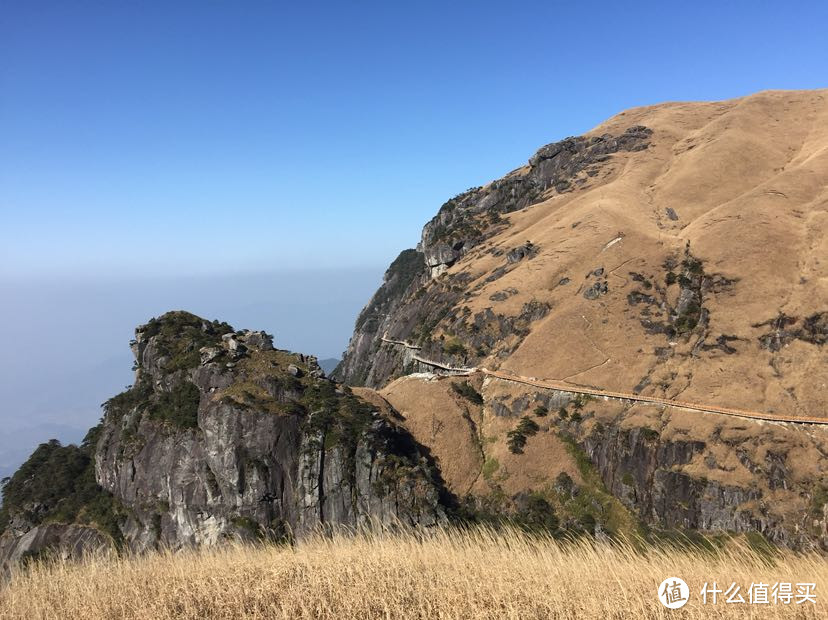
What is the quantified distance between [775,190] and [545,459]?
8294cm

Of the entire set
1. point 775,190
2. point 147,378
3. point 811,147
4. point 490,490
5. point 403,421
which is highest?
point 811,147

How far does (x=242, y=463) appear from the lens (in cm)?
7150

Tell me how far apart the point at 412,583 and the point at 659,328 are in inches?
3482

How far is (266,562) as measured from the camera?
12.8 meters

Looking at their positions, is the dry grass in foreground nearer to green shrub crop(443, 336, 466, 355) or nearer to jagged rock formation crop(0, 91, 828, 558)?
jagged rock formation crop(0, 91, 828, 558)

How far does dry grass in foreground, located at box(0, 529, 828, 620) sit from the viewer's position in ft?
31.7

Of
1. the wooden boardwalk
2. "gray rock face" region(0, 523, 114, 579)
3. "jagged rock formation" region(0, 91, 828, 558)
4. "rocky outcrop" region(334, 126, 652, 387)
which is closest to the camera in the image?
the wooden boardwalk

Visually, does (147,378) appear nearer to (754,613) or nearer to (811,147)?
(754,613)

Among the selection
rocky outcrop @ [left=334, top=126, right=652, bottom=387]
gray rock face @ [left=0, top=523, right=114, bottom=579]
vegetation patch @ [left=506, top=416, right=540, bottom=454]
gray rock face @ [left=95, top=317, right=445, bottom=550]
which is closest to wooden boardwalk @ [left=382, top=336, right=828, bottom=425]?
rocky outcrop @ [left=334, top=126, right=652, bottom=387]

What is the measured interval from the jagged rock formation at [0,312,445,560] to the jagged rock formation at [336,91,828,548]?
446 inches

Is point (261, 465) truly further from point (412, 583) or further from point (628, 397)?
point (412, 583)

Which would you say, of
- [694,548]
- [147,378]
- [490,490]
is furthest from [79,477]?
[694,548]

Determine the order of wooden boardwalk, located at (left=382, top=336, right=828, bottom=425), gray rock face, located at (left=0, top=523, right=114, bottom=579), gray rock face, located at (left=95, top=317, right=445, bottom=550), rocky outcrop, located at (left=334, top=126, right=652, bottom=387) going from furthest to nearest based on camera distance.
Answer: rocky outcrop, located at (left=334, top=126, right=652, bottom=387) → gray rock face, located at (left=0, top=523, right=114, bottom=579) → gray rock face, located at (left=95, top=317, right=445, bottom=550) → wooden boardwalk, located at (left=382, top=336, right=828, bottom=425)

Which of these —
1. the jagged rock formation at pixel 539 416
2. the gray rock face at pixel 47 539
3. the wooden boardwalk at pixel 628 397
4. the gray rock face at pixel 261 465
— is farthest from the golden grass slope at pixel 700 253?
the gray rock face at pixel 47 539
